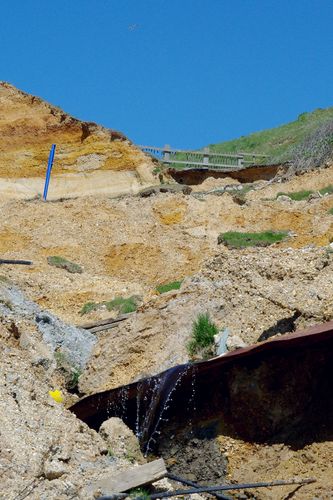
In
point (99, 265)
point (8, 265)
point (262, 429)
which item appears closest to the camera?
point (262, 429)

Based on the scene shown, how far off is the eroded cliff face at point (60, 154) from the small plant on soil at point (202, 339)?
1903 centimetres

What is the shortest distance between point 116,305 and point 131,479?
925 cm

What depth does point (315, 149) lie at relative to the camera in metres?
33.5

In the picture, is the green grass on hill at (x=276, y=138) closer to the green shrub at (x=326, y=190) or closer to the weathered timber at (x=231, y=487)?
the green shrub at (x=326, y=190)

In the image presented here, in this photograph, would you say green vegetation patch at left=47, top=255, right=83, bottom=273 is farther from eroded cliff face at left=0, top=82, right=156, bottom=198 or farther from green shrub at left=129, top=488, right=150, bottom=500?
green shrub at left=129, top=488, right=150, bottom=500

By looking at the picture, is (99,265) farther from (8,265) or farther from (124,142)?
(124,142)

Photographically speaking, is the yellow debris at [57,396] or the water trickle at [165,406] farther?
the yellow debris at [57,396]

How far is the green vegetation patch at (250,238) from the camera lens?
23.1 metres

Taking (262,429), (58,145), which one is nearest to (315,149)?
(58,145)

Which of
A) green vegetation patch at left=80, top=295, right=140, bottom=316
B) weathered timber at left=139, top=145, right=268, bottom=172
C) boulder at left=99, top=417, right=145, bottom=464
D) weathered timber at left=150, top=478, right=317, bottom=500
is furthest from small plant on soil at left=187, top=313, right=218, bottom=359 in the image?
weathered timber at left=139, top=145, right=268, bottom=172

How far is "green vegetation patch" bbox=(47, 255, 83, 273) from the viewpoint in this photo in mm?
22589

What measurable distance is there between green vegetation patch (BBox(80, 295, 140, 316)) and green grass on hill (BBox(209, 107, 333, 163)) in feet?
76.3

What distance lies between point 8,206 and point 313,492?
61.0 ft

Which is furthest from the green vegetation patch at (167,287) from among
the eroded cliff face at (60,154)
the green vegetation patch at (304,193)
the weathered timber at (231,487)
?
the eroded cliff face at (60,154)
